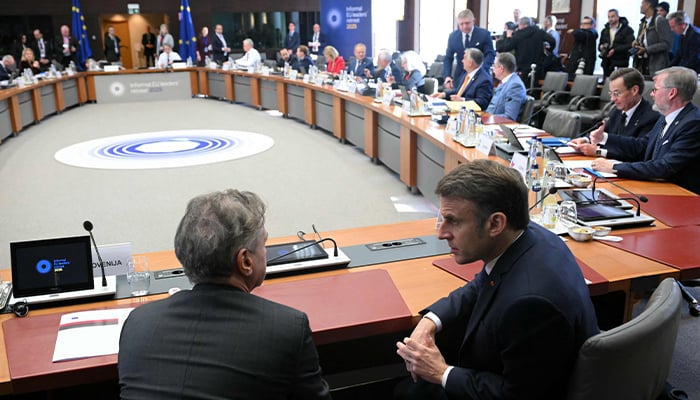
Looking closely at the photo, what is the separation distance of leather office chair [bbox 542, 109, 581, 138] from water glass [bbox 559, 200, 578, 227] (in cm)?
227

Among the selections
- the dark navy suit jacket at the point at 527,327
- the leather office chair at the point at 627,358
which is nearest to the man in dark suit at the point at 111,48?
the dark navy suit jacket at the point at 527,327

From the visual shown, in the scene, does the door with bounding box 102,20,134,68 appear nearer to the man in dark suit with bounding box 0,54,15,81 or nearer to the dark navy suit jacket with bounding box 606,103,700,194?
the man in dark suit with bounding box 0,54,15,81

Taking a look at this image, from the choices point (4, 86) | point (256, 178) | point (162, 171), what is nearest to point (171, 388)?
point (256, 178)

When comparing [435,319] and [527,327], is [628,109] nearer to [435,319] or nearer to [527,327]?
[435,319]

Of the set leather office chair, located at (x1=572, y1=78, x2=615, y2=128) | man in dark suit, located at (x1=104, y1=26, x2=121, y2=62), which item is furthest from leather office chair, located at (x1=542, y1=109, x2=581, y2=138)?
man in dark suit, located at (x1=104, y1=26, x2=121, y2=62)

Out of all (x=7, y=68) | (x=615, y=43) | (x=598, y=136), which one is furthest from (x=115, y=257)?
(x=7, y=68)

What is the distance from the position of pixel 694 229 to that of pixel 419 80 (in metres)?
6.45

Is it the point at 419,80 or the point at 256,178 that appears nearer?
the point at 256,178

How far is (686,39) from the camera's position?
7219 mm

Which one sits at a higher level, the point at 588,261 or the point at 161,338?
the point at 161,338

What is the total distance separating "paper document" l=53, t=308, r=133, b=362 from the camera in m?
1.64

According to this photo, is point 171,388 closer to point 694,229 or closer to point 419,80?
point 694,229

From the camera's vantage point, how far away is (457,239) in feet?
5.07

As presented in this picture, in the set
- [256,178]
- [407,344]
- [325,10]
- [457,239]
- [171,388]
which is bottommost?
[256,178]
